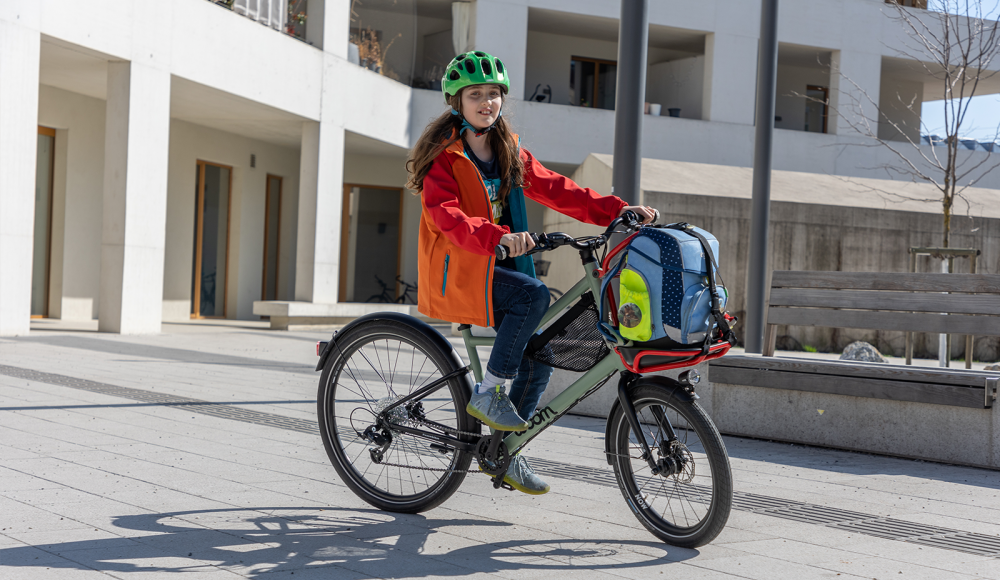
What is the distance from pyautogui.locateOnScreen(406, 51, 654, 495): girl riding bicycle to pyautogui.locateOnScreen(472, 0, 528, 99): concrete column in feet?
63.1

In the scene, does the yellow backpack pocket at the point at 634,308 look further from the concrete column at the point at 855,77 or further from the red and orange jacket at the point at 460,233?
the concrete column at the point at 855,77

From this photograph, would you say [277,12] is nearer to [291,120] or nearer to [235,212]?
[291,120]

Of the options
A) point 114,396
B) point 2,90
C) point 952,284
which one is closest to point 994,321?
point 952,284

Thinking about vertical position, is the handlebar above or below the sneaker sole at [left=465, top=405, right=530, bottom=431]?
above

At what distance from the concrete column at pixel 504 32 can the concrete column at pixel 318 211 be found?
196 inches

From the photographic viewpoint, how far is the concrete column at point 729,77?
78.6 ft

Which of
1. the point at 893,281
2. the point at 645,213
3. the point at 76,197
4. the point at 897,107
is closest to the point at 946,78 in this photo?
the point at 893,281

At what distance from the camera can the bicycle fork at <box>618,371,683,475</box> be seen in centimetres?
337

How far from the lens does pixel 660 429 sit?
3.39 meters

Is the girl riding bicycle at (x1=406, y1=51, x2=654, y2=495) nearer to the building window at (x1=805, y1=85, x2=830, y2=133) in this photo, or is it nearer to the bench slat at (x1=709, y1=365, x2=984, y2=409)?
the bench slat at (x1=709, y1=365, x2=984, y2=409)

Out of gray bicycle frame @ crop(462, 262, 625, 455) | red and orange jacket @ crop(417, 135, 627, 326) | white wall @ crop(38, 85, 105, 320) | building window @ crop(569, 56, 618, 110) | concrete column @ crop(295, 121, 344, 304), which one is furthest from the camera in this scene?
building window @ crop(569, 56, 618, 110)

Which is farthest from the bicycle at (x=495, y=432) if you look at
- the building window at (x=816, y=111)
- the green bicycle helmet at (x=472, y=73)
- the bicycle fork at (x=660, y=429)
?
the building window at (x=816, y=111)

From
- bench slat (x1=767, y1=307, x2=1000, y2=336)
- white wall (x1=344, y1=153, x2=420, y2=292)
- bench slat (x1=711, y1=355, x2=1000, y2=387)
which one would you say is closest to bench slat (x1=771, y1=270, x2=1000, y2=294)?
bench slat (x1=767, y1=307, x2=1000, y2=336)

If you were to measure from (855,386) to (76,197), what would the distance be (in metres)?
14.9
